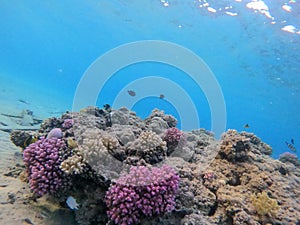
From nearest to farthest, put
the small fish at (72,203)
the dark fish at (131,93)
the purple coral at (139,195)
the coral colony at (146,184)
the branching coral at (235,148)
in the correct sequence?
the purple coral at (139,195)
the coral colony at (146,184)
the small fish at (72,203)
the branching coral at (235,148)
the dark fish at (131,93)

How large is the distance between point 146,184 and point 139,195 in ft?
0.63

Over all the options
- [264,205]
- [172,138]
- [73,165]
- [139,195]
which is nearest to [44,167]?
[73,165]

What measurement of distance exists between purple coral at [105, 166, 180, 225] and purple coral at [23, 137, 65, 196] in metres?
1.10

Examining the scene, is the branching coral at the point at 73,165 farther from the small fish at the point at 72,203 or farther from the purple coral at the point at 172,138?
the purple coral at the point at 172,138

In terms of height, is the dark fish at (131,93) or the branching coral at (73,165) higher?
the dark fish at (131,93)

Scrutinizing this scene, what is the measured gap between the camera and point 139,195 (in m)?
3.27

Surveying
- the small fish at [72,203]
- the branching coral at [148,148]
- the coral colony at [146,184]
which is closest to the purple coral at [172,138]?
the coral colony at [146,184]

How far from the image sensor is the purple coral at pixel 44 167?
3.79 meters

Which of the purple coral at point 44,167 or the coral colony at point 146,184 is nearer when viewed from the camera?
the coral colony at point 146,184

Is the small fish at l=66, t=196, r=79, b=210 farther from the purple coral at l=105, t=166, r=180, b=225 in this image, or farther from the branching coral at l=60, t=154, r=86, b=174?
the purple coral at l=105, t=166, r=180, b=225

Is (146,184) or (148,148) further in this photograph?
(148,148)

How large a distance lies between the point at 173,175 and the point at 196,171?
114 cm

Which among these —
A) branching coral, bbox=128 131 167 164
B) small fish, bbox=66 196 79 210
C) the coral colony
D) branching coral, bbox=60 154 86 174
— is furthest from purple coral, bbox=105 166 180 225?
small fish, bbox=66 196 79 210

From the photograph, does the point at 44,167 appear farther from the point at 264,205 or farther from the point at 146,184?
the point at 264,205
